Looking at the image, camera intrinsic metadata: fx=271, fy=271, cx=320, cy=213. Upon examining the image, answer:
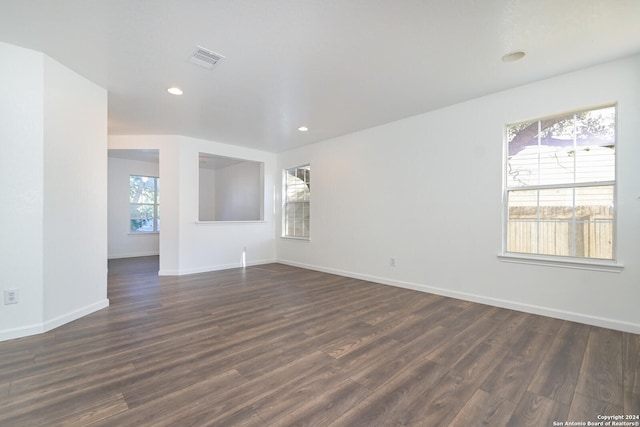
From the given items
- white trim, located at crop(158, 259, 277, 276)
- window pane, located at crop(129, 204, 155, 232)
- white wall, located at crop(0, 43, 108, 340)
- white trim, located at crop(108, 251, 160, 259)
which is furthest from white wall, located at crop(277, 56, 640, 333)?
window pane, located at crop(129, 204, 155, 232)

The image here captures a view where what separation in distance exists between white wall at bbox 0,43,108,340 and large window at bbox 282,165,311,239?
3579 mm

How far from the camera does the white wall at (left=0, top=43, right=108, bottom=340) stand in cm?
238

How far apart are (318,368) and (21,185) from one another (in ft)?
9.92

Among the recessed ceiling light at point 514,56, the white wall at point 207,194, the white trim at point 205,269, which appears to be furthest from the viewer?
the white wall at point 207,194

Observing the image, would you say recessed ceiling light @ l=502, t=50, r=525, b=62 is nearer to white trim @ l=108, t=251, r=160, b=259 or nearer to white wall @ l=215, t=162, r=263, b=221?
white wall @ l=215, t=162, r=263, b=221

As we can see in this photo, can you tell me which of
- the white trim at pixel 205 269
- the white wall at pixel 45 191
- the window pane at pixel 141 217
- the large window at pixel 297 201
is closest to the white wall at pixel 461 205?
the large window at pixel 297 201

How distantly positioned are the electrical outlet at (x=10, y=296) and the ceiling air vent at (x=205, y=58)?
260cm

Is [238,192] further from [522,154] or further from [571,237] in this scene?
[571,237]

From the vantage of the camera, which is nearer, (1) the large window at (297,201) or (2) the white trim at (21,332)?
(2) the white trim at (21,332)

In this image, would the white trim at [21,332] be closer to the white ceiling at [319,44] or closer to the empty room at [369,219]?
the empty room at [369,219]

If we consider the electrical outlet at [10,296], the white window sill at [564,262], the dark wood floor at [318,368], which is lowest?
the dark wood floor at [318,368]

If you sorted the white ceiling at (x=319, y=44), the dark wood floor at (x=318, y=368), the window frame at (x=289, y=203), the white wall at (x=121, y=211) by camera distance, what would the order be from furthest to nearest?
the white wall at (x=121, y=211), the window frame at (x=289, y=203), the white ceiling at (x=319, y=44), the dark wood floor at (x=318, y=368)

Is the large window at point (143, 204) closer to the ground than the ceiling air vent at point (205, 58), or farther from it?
closer to the ground

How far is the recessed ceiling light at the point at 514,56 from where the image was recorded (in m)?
2.44
